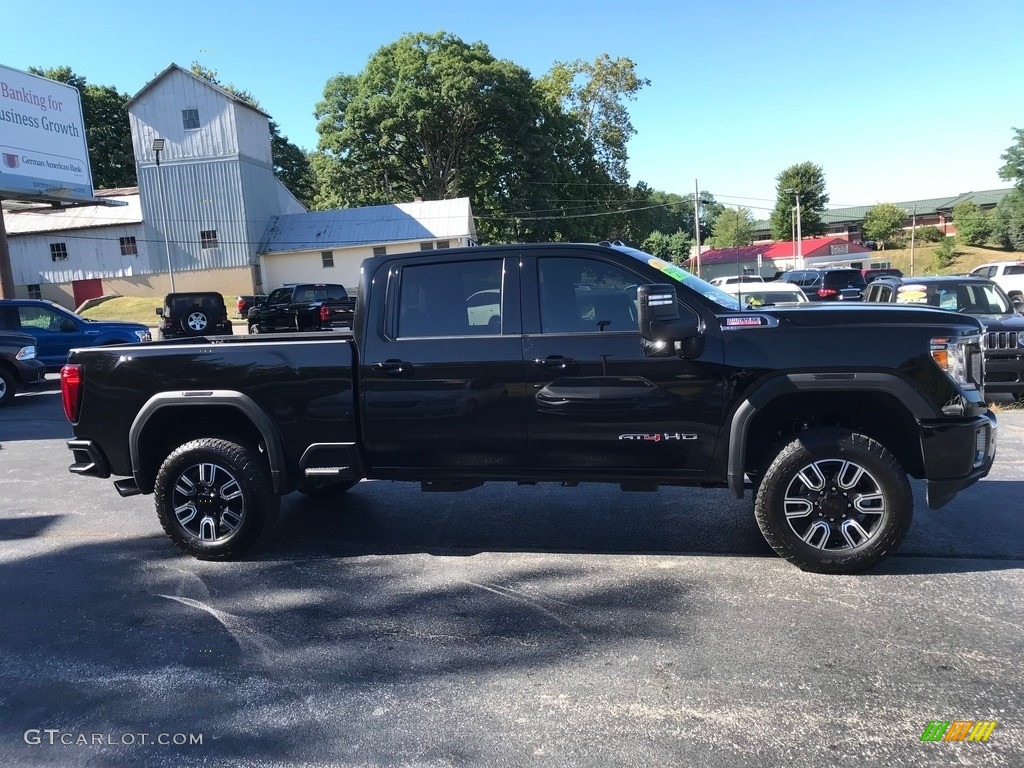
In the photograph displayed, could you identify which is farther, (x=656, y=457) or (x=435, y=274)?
(x=435, y=274)

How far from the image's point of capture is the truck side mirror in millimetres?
4047

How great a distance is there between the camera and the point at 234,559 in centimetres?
503

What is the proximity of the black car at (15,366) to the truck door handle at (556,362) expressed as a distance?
1156cm

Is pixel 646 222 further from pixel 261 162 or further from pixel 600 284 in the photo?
pixel 600 284

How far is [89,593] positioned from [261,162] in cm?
3949

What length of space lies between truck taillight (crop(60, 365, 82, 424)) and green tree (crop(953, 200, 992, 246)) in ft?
259

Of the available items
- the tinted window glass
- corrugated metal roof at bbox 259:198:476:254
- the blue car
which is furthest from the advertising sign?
the tinted window glass

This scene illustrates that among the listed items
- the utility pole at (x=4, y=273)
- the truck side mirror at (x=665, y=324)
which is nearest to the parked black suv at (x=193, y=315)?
the utility pole at (x=4, y=273)

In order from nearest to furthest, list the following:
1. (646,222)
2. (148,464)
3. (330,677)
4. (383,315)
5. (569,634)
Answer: (330,677)
(569,634)
(383,315)
(148,464)
(646,222)

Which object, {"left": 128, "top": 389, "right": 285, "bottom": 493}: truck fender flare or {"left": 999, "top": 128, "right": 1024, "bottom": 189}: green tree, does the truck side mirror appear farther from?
{"left": 999, "top": 128, "right": 1024, "bottom": 189}: green tree

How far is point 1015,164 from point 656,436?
59.2 meters

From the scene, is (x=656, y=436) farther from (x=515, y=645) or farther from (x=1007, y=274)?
(x=1007, y=274)

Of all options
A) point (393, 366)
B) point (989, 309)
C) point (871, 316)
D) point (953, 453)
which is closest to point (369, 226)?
point (989, 309)

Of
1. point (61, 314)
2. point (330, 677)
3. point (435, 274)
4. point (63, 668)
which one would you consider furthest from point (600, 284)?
point (61, 314)
